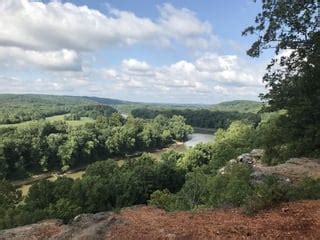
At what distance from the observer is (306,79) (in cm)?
2042

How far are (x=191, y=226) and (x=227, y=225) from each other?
106 cm

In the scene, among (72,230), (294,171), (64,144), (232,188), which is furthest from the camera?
(64,144)

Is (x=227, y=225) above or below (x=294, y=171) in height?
below

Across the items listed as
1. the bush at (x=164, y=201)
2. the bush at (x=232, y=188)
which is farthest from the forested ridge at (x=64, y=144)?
the bush at (x=232, y=188)

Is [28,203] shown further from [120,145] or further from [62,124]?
[62,124]

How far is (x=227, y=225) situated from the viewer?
11594 mm

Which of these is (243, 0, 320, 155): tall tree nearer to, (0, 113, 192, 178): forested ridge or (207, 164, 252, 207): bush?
(207, 164, 252, 207): bush

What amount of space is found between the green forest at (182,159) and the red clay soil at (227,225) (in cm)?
72

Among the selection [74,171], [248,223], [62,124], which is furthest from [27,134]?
[248,223]

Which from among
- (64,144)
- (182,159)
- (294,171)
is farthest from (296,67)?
(64,144)

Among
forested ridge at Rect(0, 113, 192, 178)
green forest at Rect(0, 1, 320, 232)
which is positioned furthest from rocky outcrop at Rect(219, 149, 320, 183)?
forested ridge at Rect(0, 113, 192, 178)

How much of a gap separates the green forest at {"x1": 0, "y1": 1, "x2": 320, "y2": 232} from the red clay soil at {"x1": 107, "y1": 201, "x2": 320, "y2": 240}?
0.72 metres

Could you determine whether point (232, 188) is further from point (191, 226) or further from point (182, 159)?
point (182, 159)

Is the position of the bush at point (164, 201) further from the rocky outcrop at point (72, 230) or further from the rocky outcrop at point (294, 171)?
the rocky outcrop at point (72, 230)
